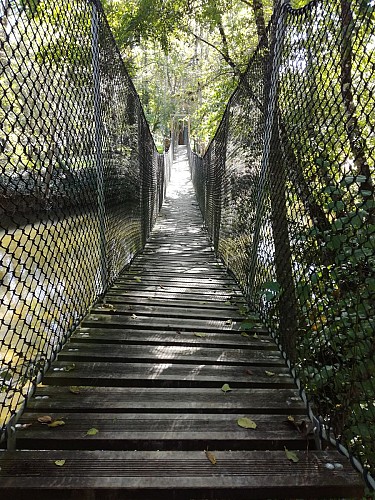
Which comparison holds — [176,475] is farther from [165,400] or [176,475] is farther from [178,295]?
[178,295]

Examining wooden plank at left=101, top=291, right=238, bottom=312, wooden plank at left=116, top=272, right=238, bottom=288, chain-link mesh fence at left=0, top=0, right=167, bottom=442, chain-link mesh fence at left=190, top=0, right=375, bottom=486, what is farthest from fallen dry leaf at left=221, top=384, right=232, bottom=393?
wooden plank at left=116, top=272, right=238, bottom=288

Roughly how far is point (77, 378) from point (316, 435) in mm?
921

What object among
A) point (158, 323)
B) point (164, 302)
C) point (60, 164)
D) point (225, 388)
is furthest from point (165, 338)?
point (60, 164)

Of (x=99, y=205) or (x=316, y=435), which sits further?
(x=99, y=205)

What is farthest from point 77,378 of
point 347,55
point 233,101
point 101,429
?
point 233,101

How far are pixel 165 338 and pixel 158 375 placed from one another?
0.39 m

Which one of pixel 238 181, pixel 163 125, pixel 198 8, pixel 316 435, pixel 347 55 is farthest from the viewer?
pixel 163 125

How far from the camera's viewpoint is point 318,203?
2.11 m

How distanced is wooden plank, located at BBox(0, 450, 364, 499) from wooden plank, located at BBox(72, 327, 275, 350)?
2.62 ft

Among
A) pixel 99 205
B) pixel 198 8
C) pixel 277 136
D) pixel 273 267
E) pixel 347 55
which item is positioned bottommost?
pixel 273 267

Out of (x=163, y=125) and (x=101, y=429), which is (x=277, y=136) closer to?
(x=101, y=429)

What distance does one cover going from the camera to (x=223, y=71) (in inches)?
262

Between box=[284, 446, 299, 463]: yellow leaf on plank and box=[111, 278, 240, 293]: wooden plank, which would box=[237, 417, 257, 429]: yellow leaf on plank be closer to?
box=[284, 446, 299, 463]: yellow leaf on plank

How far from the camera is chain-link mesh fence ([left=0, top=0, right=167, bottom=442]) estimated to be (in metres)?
→ 1.51
